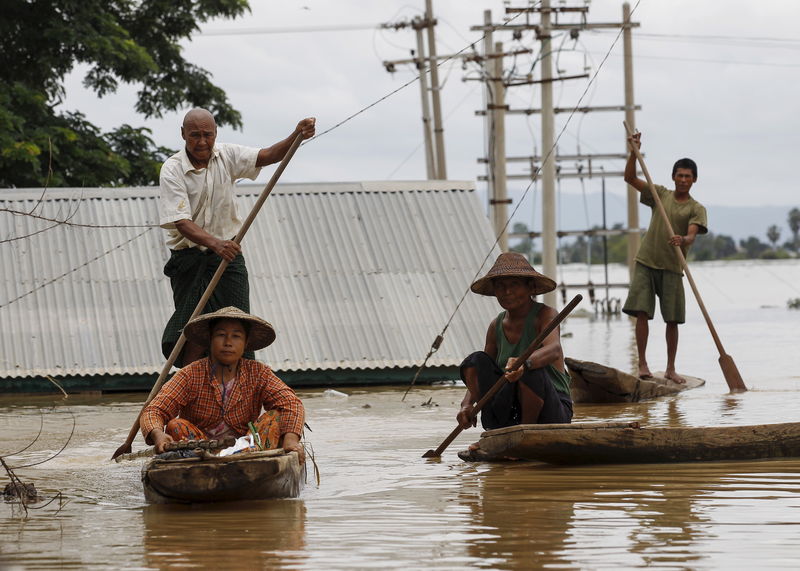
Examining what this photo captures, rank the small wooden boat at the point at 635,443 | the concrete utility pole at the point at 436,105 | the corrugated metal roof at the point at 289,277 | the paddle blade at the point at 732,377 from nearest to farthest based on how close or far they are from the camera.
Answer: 1. the small wooden boat at the point at 635,443
2. the paddle blade at the point at 732,377
3. the corrugated metal roof at the point at 289,277
4. the concrete utility pole at the point at 436,105

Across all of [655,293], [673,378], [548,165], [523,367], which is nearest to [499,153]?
[548,165]

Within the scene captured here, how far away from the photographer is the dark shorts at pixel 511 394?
6.88 meters

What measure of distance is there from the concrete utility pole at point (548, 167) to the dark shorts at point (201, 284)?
1416 centimetres

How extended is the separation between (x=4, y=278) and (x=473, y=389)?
652 cm

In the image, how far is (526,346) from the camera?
23.0 feet

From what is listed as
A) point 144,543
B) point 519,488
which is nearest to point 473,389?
point 519,488

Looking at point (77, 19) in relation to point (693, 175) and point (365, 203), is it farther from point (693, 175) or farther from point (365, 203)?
point (693, 175)

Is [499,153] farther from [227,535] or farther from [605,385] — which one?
[227,535]

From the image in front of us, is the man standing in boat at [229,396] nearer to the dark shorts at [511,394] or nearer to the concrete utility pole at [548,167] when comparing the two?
the dark shorts at [511,394]

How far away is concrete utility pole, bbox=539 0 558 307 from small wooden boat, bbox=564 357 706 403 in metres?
11.3

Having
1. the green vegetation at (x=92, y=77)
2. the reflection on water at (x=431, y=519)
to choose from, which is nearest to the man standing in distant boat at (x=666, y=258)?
the reflection on water at (x=431, y=519)

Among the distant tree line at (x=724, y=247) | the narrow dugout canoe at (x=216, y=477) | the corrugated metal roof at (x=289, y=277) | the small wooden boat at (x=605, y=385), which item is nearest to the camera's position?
the narrow dugout canoe at (x=216, y=477)

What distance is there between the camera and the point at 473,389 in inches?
277

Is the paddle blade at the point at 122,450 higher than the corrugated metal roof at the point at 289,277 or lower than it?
lower
